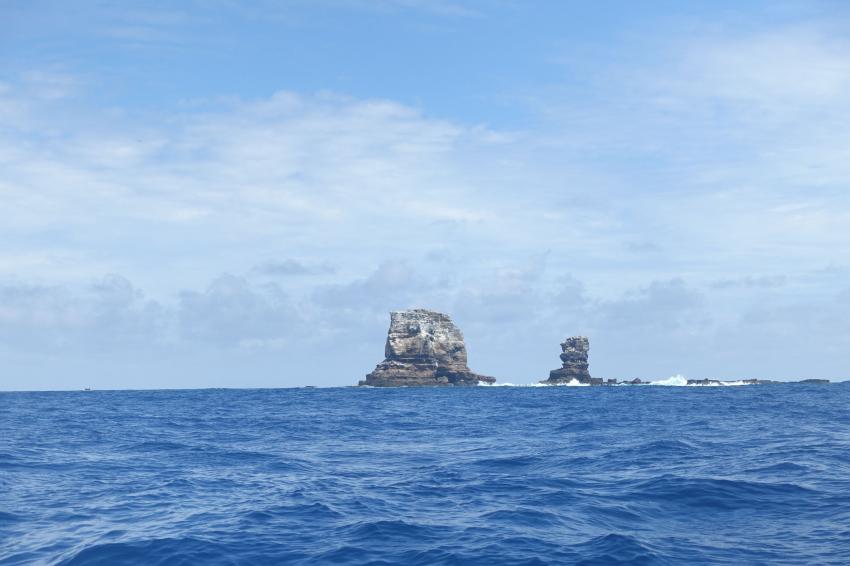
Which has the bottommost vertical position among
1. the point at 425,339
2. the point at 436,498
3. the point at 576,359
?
the point at 436,498

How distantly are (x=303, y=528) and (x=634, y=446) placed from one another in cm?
1980

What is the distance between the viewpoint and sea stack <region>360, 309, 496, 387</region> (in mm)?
155750

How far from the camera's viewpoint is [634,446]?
32.7m

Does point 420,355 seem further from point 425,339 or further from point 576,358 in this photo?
point 576,358

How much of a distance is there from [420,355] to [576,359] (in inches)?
1732

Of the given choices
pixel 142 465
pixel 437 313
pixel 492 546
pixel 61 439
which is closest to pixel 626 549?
pixel 492 546

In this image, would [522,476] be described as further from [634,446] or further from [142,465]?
[142,465]

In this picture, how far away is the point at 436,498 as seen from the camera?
21844 millimetres

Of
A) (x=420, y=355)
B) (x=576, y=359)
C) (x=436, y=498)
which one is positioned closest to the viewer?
(x=436, y=498)

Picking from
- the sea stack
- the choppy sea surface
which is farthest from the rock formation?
the choppy sea surface

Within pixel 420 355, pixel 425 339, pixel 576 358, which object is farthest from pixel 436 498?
pixel 576 358

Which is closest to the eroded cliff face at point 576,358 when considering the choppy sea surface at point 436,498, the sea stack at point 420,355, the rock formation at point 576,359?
the rock formation at point 576,359

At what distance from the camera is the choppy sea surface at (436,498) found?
1611cm

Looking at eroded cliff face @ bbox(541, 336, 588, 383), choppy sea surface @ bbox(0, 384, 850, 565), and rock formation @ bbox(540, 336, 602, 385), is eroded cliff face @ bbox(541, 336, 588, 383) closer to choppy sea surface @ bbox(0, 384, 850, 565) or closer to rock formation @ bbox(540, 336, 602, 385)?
rock formation @ bbox(540, 336, 602, 385)
